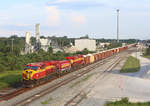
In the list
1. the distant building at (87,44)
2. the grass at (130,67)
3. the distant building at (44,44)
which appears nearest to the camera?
the grass at (130,67)

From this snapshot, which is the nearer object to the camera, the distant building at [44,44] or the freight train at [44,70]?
the freight train at [44,70]

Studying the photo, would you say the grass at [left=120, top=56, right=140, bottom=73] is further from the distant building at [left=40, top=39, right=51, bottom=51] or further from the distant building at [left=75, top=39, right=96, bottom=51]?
the distant building at [left=40, top=39, right=51, bottom=51]

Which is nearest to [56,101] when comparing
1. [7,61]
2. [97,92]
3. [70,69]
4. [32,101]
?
[32,101]

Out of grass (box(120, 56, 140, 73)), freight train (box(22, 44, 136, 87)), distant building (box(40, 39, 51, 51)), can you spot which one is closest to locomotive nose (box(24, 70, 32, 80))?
freight train (box(22, 44, 136, 87))

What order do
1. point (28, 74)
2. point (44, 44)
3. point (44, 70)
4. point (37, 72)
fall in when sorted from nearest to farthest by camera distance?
point (28, 74) → point (37, 72) → point (44, 70) → point (44, 44)

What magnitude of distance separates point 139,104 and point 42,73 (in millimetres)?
14286

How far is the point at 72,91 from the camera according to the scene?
2273cm

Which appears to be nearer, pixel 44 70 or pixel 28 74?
pixel 28 74

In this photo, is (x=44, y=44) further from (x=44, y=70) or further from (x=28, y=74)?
(x=28, y=74)

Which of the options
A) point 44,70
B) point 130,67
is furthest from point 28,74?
point 130,67

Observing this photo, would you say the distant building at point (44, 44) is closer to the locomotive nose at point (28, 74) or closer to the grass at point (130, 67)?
the grass at point (130, 67)

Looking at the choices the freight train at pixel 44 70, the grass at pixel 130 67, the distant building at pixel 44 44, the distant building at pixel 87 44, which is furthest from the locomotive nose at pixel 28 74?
the distant building at pixel 44 44

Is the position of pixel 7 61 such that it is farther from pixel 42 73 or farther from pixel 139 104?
pixel 139 104

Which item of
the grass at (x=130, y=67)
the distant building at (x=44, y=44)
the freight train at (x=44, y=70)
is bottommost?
the grass at (x=130, y=67)
